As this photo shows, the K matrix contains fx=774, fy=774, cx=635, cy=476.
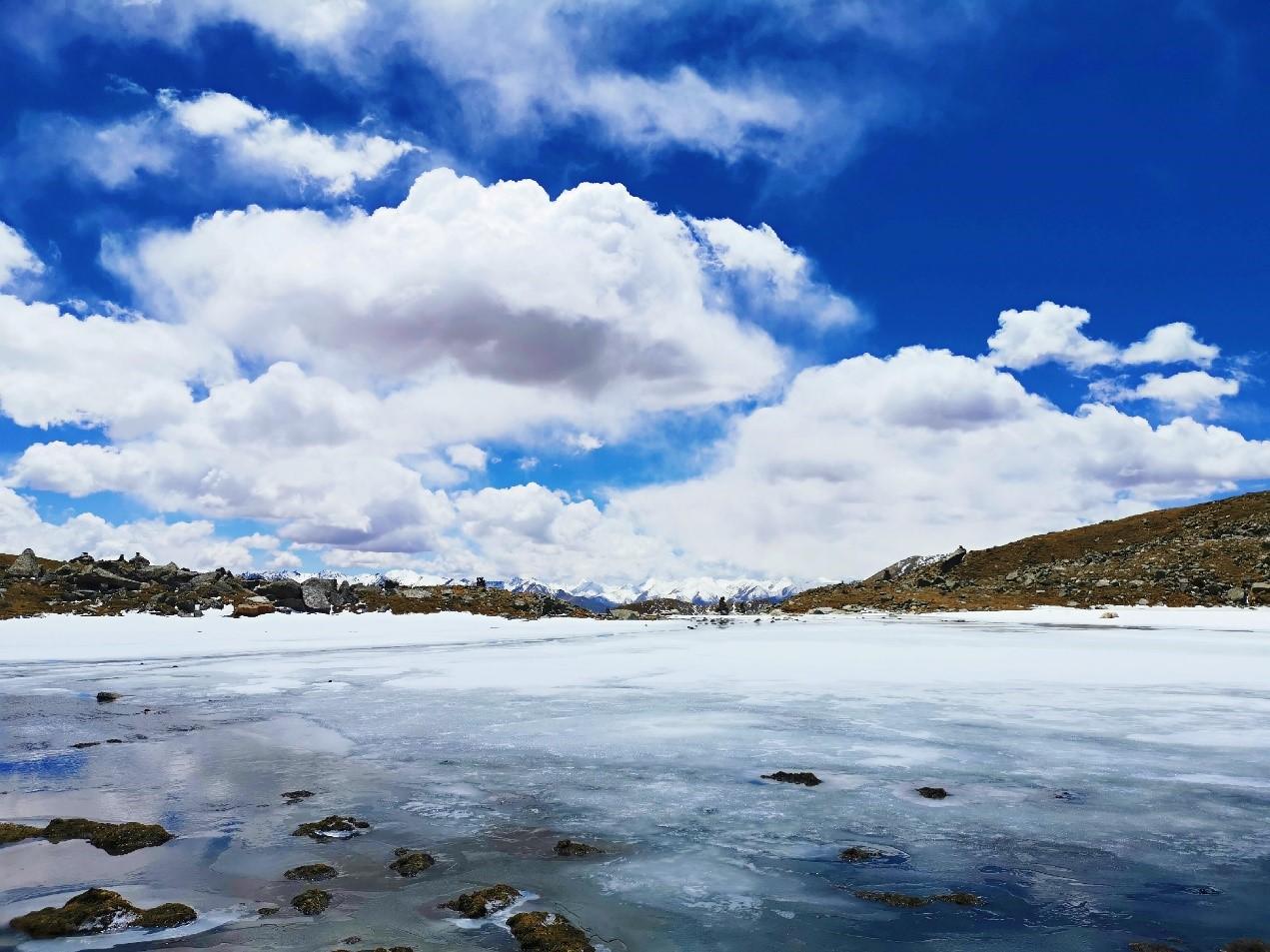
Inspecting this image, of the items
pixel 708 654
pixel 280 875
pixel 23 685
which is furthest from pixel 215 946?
pixel 708 654

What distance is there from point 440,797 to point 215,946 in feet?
13.8

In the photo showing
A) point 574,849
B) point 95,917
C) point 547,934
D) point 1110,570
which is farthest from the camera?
point 1110,570

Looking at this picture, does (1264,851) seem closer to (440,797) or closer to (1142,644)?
(440,797)

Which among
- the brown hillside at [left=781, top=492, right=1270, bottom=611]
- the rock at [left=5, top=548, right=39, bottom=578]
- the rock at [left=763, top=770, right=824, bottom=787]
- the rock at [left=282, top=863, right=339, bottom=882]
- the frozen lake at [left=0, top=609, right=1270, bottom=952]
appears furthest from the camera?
the brown hillside at [left=781, top=492, right=1270, bottom=611]

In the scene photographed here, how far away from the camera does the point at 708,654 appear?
105ft

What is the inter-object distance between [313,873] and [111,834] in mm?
2675

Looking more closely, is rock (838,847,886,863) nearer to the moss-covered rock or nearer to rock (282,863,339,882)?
rock (282,863,339,882)

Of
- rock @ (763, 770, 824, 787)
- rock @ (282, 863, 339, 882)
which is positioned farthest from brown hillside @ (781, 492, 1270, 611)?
rock @ (282, 863, 339, 882)

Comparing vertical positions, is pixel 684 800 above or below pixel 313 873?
below

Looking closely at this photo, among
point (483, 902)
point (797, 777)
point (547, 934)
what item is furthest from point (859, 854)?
point (483, 902)

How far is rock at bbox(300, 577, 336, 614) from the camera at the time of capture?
54969 millimetres

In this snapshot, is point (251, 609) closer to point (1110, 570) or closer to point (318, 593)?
point (318, 593)

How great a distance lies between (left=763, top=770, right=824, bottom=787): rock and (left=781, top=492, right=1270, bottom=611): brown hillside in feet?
223

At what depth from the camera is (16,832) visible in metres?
7.87
